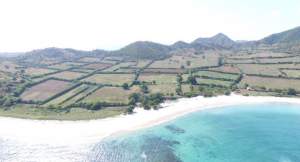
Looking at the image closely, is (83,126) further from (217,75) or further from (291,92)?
(217,75)

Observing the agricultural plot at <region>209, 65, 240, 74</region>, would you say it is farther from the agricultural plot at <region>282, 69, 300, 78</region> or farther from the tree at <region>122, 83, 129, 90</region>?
the tree at <region>122, 83, 129, 90</region>

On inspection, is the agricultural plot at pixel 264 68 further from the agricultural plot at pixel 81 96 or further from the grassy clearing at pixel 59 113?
the grassy clearing at pixel 59 113

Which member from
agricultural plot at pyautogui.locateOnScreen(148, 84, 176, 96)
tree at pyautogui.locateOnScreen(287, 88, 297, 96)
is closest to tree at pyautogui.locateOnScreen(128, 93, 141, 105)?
agricultural plot at pyautogui.locateOnScreen(148, 84, 176, 96)

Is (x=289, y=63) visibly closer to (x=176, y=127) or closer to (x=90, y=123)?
(x=176, y=127)

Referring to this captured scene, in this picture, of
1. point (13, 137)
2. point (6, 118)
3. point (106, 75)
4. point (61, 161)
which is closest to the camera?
point (61, 161)

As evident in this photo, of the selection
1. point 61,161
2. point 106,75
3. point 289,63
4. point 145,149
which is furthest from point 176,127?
point 289,63

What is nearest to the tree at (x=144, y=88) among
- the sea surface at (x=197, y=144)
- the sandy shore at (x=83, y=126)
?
the sandy shore at (x=83, y=126)
